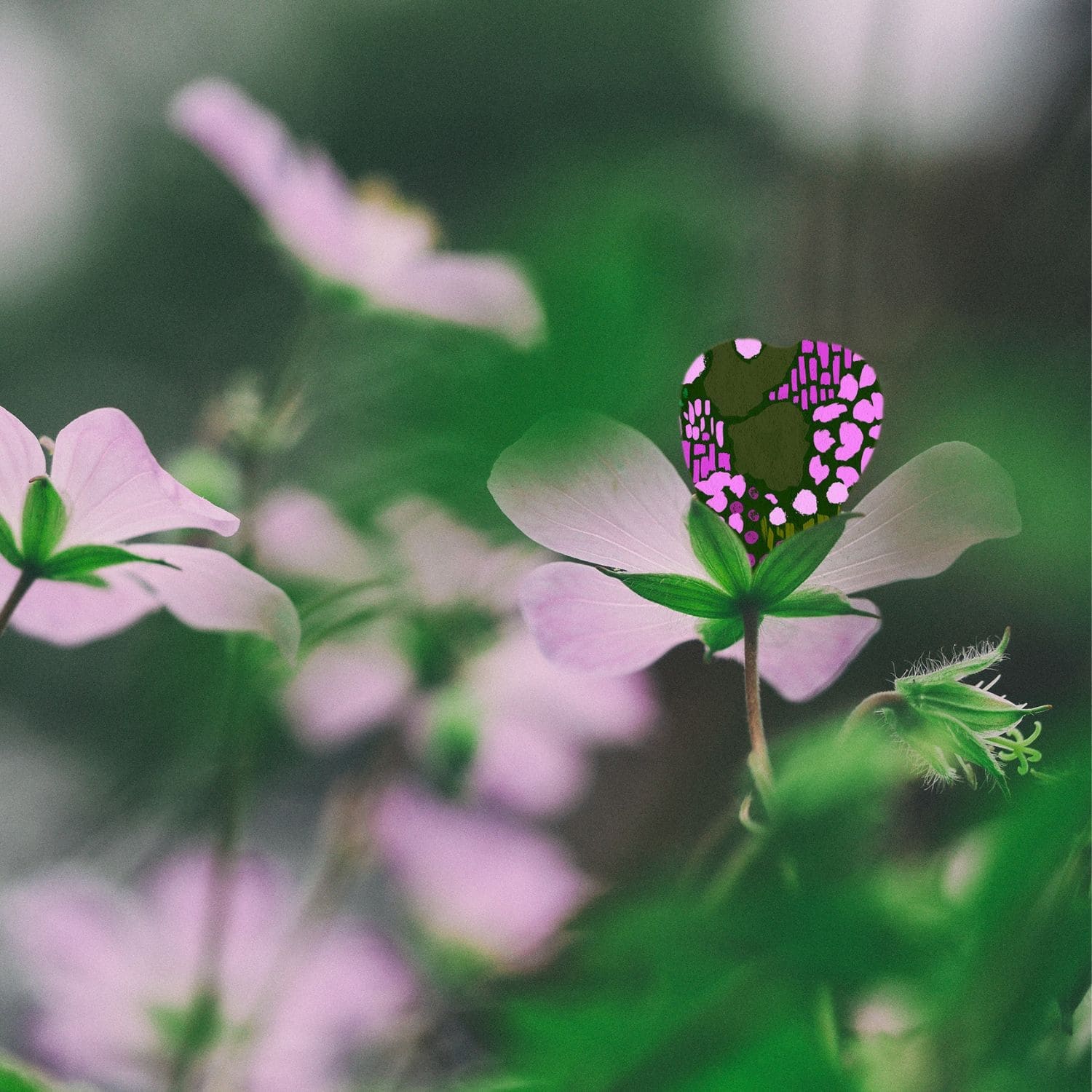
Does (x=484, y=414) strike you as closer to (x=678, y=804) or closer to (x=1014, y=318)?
(x=1014, y=318)

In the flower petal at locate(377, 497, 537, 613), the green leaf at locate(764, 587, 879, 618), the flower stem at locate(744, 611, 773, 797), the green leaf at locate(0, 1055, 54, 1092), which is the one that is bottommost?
the green leaf at locate(0, 1055, 54, 1092)

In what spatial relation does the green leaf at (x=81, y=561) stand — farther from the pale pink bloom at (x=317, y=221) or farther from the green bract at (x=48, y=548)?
the pale pink bloom at (x=317, y=221)

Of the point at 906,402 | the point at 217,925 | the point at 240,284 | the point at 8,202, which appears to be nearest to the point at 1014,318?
the point at 906,402

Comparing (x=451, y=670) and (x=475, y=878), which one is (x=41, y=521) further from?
(x=475, y=878)

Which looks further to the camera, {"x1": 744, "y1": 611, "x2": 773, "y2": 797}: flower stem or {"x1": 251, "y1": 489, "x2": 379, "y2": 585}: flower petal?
{"x1": 251, "y1": 489, "x2": 379, "y2": 585}: flower petal

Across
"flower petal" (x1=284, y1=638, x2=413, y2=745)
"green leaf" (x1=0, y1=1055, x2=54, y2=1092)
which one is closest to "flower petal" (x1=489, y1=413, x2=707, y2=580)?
"green leaf" (x1=0, y1=1055, x2=54, y2=1092)

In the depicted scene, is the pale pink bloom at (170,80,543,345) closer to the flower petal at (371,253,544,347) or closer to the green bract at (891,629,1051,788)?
the flower petal at (371,253,544,347)

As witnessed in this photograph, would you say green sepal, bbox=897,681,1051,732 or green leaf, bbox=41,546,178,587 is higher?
green sepal, bbox=897,681,1051,732

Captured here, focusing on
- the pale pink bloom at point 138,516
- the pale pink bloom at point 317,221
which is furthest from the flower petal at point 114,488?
the pale pink bloom at point 317,221
